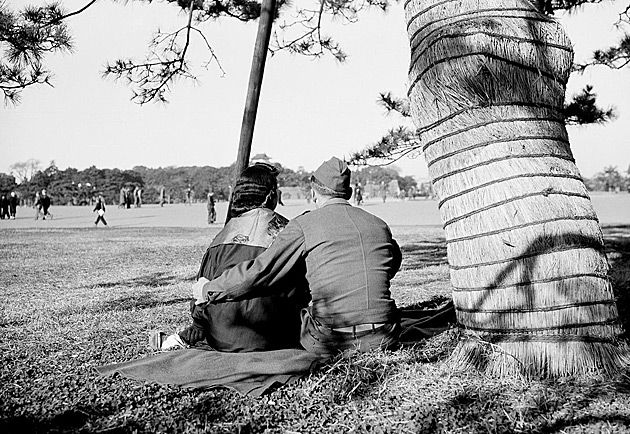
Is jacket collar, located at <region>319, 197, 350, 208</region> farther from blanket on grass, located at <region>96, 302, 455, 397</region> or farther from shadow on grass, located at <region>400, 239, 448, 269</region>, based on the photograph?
shadow on grass, located at <region>400, 239, 448, 269</region>

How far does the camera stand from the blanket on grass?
3.24m

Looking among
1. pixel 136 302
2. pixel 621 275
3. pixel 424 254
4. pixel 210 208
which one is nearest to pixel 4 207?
pixel 210 208

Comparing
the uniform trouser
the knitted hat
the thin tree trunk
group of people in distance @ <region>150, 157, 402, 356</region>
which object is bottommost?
the uniform trouser

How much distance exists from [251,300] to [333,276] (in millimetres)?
464

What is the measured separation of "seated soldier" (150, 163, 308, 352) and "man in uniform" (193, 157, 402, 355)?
0.31ft

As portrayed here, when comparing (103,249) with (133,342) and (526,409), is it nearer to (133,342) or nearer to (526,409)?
(133,342)

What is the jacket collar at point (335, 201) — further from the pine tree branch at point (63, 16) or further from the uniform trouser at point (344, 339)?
the pine tree branch at point (63, 16)

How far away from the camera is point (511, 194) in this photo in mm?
3336

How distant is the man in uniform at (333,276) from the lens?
11.2 feet

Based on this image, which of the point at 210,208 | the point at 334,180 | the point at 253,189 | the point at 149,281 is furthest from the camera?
the point at 210,208

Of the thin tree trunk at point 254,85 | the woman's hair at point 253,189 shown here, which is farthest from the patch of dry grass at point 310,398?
the thin tree trunk at point 254,85

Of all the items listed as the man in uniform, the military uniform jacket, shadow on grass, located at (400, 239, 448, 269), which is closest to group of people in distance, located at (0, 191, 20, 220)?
shadow on grass, located at (400, 239, 448, 269)

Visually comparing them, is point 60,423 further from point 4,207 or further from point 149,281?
point 4,207

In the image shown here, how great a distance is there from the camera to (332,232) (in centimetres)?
344
